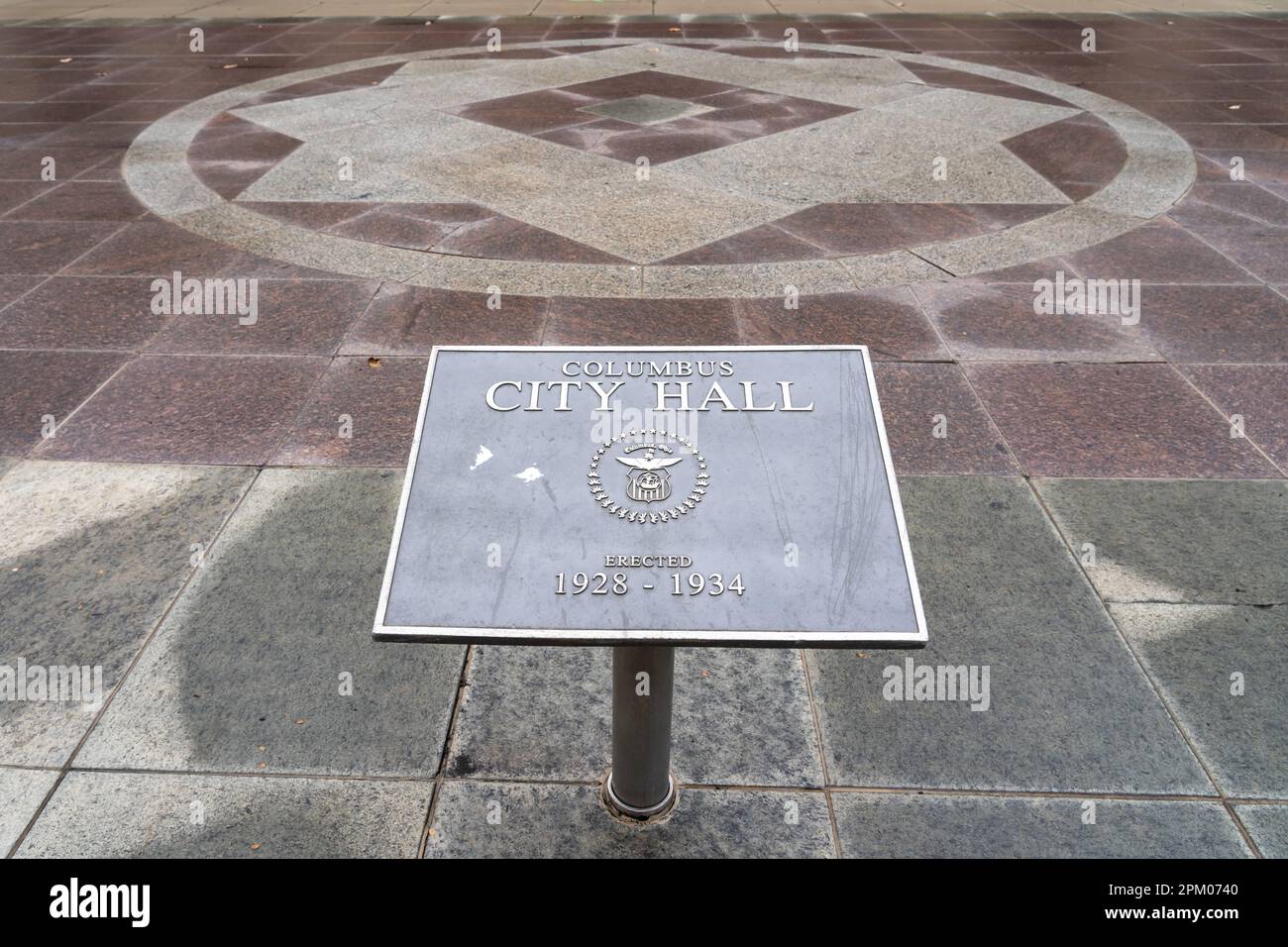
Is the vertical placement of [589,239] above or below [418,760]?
above

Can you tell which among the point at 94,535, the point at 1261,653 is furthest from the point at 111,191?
the point at 1261,653

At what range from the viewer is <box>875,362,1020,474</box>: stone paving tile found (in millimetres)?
5129

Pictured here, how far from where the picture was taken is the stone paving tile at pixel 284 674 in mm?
3500

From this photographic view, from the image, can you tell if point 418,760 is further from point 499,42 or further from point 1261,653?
point 499,42

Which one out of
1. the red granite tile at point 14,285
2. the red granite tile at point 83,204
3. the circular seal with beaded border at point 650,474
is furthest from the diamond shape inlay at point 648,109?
the circular seal with beaded border at point 650,474

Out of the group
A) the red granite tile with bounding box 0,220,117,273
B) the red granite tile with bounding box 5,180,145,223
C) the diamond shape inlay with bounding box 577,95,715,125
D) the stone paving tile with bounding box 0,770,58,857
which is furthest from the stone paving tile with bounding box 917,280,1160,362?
the red granite tile with bounding box 5,180,145,223

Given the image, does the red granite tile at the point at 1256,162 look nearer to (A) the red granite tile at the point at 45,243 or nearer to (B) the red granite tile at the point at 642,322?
(B) the red granite tile at the point at 642,322

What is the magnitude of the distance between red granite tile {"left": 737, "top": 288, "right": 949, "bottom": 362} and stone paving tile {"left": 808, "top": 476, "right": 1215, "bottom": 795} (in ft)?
6.45

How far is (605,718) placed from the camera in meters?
3.70

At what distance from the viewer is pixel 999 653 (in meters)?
3.90

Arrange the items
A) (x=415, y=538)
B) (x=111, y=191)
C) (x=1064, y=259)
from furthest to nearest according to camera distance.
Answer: (x=111, y=191) → (x=1064, y=259) → (x=415, y=538)

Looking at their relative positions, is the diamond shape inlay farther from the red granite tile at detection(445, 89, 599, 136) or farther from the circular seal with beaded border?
the circular seal with beaded border

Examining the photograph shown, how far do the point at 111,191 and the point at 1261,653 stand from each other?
31.1ft
